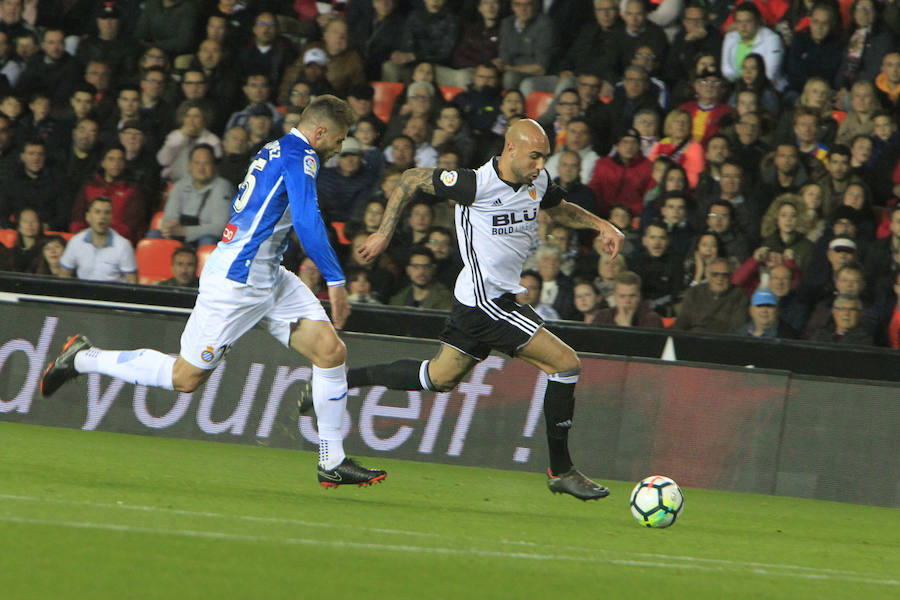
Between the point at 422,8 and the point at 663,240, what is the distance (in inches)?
190

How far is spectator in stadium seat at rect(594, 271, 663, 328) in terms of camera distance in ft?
35.7

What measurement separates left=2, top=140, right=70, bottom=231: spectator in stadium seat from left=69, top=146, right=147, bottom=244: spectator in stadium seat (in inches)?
9.5

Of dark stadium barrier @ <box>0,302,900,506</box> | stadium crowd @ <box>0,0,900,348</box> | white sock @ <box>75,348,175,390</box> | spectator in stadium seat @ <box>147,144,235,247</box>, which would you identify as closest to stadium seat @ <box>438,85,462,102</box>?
stadium crowd @ <box>0,0,900,348</box>

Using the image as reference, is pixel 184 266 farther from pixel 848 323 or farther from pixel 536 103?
pixel 848 323

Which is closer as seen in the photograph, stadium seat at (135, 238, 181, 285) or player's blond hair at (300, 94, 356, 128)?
player's blond hair at (300, 94, 356, 128)

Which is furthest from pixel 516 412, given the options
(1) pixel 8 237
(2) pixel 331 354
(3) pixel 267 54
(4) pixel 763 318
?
(3) pixel 267 54

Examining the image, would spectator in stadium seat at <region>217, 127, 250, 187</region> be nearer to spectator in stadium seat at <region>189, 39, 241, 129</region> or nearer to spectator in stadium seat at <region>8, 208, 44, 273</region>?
spectator in stadium seat at <region>189, 39, 241, 129</region>

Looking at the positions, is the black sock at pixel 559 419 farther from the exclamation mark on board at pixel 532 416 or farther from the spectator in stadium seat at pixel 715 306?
the spectator in stadium seat at pixel 715 306

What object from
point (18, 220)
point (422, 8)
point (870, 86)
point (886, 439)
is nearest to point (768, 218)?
point (870, 86)

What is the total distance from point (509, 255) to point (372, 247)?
1034mm

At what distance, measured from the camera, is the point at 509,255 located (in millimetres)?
7930

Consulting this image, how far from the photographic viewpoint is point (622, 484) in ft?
31.6

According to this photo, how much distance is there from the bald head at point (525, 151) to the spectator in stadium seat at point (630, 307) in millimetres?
3323

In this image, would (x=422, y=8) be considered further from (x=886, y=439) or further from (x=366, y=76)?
(x=886, y=439)
